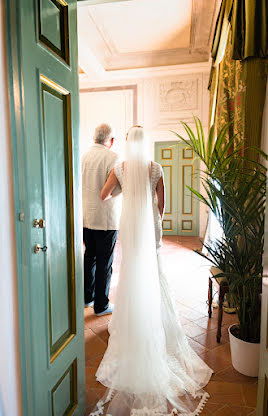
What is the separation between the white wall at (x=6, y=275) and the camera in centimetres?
108

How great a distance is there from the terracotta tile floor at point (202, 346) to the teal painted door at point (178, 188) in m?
2.74

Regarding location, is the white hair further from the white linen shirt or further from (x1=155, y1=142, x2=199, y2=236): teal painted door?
(x1=155, y1=142, x2=199, y2=236): teal painted door

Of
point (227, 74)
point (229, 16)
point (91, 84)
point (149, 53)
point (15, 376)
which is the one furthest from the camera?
point (91, 84)

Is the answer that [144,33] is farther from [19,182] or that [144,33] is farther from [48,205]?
[19,182]

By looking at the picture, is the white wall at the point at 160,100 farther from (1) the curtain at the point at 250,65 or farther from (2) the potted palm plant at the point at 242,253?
(2) the potted palm plant at the point at 242,253

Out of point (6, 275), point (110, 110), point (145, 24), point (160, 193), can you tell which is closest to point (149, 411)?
point (6, 275)

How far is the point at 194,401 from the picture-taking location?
184 centimetres

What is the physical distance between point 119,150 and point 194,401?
6.13 m

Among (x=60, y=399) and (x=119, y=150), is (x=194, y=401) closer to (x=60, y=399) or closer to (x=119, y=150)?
(x=60, y=399)

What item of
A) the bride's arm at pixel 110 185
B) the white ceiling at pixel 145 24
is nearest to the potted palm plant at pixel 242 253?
the bride's arm at pixel 110 185

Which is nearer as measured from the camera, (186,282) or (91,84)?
(186,282)

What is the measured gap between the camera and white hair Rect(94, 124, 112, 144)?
2.92 m

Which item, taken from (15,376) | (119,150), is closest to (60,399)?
(15,376)

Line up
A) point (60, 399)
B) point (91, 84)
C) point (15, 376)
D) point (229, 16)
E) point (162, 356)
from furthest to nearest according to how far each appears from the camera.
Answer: point (91, 84) → point (229, 16) → point (162, 356) → point (60, 399) → point (15, 376)
